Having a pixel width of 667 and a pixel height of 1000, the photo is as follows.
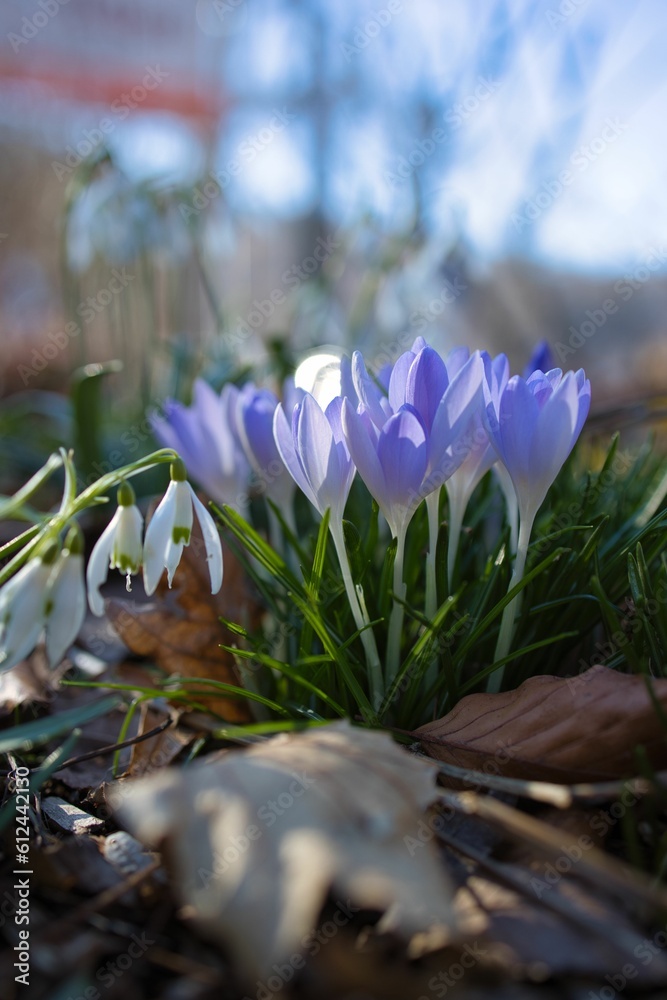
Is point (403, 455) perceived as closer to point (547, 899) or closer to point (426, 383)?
point (426, 383)

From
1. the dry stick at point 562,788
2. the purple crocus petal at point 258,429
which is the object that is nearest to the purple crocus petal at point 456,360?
the purple crocus petal at point 258,429

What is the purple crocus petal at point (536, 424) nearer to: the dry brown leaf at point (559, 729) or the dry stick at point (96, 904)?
the dry brown leaf at point (559, 729)

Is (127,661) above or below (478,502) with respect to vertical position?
below

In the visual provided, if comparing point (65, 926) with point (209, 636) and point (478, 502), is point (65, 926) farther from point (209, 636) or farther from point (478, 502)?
point (478, 502)

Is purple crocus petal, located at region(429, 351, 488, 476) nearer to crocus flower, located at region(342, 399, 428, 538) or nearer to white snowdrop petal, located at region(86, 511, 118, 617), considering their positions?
crocus flower, located at region(342, 399, 428, 538)

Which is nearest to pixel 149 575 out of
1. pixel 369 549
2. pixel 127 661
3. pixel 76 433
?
pixel 369 549

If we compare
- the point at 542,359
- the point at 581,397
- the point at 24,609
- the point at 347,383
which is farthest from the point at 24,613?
the point at 542,359
